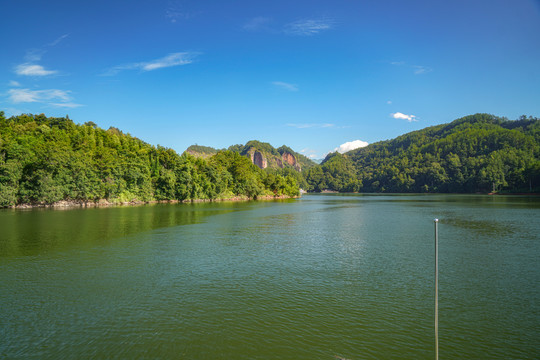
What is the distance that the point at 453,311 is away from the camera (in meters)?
9.86

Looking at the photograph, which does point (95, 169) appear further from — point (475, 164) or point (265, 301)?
point (475, 164)

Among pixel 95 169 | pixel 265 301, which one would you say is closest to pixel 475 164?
pixel 95 169

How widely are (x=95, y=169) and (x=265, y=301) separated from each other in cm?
6656

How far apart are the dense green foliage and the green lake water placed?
136ft

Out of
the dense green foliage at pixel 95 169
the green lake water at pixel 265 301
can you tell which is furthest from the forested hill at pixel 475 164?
the green lake water at pixel 265 301

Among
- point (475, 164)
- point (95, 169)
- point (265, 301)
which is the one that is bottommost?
point (265, 301)

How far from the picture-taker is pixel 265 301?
10.9 m

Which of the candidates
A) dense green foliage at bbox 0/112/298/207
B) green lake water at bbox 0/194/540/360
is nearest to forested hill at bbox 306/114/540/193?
dense green foliage at bbox 0/112/298/207

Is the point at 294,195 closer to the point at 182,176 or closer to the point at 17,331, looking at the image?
the point at 182,176

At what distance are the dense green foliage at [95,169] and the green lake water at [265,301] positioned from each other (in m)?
41.4

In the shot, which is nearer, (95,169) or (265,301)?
(265,301)

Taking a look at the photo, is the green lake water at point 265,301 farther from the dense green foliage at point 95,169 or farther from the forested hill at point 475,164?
the forested hill at point 475,164

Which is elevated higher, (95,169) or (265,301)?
(95,169)

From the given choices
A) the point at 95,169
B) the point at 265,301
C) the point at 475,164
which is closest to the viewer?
the point at 265,301
